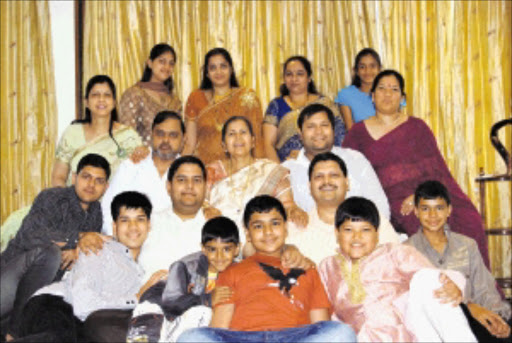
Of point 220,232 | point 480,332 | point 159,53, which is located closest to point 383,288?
point 480,332

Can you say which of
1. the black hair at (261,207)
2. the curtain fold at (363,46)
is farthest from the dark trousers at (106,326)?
the curtain fold at (363,46)

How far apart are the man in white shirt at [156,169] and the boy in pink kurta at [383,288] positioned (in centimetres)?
117

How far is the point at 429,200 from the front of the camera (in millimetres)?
3061

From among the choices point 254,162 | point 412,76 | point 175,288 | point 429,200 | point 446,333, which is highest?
point 412,76

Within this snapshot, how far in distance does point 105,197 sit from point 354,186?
1.35 meters

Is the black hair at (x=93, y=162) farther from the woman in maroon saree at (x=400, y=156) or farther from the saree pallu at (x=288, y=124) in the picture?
the woman in maroon saree at (x=400, y=156)

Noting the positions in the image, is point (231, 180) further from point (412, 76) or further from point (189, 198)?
point (412, 76)

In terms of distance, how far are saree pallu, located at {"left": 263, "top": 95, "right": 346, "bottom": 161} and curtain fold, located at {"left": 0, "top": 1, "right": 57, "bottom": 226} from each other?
1.78m

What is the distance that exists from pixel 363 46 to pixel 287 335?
311 centimetres

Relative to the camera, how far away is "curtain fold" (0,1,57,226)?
16.5 feet

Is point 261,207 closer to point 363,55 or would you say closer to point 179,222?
point 179,222

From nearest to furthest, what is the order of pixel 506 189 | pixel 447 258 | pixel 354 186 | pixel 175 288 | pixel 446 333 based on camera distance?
pixel 446 333, pixel 175 288, pixel 447 258, pixel 354 186, pixel 506 189

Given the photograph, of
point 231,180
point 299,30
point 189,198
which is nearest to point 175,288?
point 189,198

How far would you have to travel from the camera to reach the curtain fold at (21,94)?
16.5 ft
